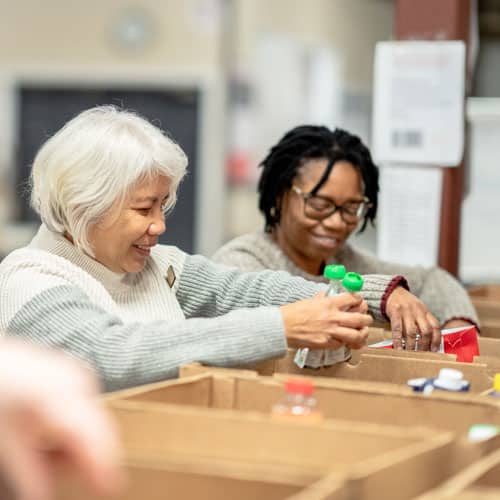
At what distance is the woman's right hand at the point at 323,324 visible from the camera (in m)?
1.98

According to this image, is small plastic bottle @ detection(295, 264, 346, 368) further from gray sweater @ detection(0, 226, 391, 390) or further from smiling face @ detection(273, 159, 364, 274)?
smiling face @ detection(273, 159, 364, 274)

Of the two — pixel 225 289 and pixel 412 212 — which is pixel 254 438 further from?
pixel 412 212

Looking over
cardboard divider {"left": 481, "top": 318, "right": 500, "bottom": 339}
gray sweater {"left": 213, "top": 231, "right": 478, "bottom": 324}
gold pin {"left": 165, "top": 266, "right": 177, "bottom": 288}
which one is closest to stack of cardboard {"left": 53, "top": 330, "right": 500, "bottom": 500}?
gold pin {"left": 165, "top": 266, "right": 177, "bottom": 288}

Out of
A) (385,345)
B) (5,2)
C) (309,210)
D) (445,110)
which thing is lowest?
(385,345)

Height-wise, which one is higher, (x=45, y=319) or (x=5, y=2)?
(x=5, y=2)

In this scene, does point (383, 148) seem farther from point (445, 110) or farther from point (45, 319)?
point (45, 319)

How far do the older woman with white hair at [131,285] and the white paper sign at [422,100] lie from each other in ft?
3.92

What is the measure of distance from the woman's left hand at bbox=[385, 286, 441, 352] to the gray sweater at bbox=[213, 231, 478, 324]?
0.54 metres

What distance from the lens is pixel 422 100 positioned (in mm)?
3746

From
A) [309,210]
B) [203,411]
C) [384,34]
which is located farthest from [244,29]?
[203,411]

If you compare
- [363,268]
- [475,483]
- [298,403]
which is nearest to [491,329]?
[363,268]

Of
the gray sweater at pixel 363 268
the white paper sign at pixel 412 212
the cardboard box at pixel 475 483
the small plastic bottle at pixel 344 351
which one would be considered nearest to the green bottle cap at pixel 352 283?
the small plastic bottle at pixel 344 351

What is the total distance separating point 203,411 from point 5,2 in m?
6.87

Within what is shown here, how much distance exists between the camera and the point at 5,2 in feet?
25.3
